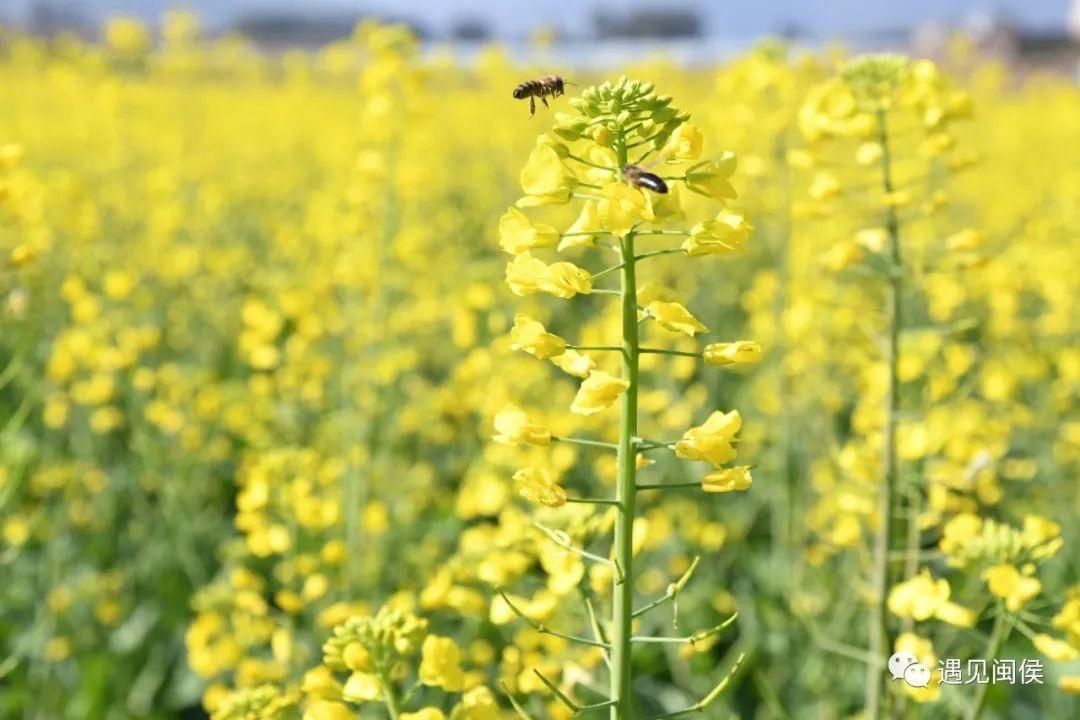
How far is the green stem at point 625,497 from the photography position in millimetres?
1317

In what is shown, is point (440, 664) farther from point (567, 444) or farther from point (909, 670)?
point (567, 444)

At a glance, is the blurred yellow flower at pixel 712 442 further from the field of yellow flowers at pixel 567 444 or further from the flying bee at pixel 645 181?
the flying bee at pixel 645 181

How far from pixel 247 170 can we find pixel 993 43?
55.6ft

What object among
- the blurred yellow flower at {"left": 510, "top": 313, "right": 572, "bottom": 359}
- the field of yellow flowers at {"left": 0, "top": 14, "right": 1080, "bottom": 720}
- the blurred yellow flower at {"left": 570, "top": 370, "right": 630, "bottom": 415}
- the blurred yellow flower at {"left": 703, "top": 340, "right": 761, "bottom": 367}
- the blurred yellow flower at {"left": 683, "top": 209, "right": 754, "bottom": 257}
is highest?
the blurred yellow flower at {"left": 683, "top": 209, "right": 754, "bottom": 257}

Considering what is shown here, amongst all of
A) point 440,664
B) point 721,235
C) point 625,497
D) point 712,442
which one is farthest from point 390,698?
point 721,235

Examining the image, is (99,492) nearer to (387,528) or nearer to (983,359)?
(387,528)

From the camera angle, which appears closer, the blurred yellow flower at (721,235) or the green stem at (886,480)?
the blurred yellow flower at (721,235)

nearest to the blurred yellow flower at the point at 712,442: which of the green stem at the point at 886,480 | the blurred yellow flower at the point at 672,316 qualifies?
the blurred yellow flower at the point at 672,316

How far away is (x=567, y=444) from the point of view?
3.64 m

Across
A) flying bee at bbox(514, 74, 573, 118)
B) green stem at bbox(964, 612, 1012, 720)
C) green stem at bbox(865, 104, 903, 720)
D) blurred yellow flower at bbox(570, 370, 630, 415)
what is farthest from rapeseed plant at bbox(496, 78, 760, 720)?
green stem at bbox(865, 104, 903, 720)

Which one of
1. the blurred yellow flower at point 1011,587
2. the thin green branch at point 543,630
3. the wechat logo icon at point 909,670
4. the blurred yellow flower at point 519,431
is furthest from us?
the wechat logo icon at point 909,670

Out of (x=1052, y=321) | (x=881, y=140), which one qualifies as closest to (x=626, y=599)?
(x=881, y=140)

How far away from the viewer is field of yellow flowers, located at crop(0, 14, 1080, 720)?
146 cm

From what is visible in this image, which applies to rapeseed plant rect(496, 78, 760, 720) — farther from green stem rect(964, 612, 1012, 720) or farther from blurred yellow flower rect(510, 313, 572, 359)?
green stem rect(964, 612, 1012, 720)
